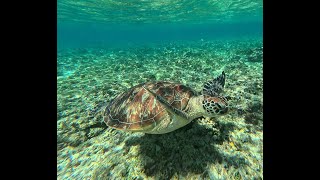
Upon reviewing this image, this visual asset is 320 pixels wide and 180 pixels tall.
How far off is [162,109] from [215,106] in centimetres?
84

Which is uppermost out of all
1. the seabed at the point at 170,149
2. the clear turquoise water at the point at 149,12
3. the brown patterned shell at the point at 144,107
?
the clear turquoise water at the point at 149,12

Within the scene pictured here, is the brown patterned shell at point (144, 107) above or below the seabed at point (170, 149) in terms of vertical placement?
above

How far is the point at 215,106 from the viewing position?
2.44 metres

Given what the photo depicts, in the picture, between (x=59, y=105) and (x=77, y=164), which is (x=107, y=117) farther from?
(x=59, y=105)

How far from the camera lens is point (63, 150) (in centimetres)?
364

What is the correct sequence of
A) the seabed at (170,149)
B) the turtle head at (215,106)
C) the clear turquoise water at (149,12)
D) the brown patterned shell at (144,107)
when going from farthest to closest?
1. the clear turquoise water at (149,12)
2. the brown patterned shell at (144,107)
3. the seabed at (170,149)
4. the turtle head at (215,106)

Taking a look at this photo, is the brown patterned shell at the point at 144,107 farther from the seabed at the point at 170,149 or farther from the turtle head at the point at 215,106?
the seabed at the point at 170,149

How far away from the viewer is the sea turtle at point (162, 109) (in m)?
2.45

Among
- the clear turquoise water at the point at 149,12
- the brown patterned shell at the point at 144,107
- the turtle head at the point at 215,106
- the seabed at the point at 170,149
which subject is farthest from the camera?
the clear turquoise water at the point at 149,12

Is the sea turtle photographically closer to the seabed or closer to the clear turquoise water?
the seabed

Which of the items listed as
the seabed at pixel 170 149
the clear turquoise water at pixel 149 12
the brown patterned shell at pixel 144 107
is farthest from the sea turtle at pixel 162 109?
the clear turquoise water at pixel 149 12

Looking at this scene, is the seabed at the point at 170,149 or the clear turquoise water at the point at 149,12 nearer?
the seabed at the point at 170,149

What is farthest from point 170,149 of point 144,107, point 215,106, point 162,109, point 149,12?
point 149,12
